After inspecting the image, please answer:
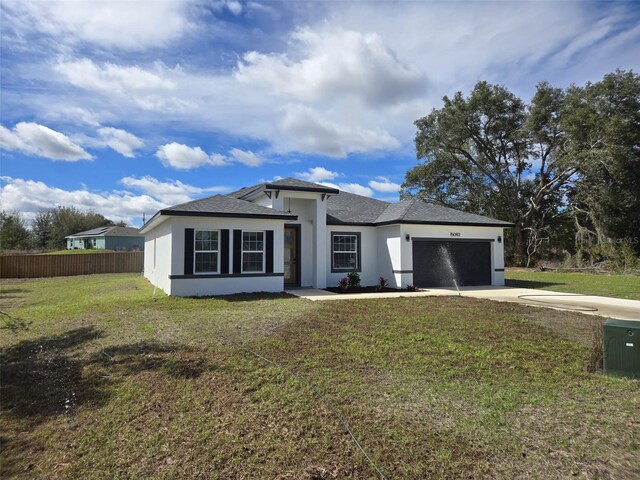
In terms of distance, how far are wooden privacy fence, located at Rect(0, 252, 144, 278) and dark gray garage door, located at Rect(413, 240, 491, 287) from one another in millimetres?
20690

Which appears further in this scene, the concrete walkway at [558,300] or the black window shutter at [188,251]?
the black window shutter at [188,251]

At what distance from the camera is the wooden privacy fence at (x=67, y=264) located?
24484mm

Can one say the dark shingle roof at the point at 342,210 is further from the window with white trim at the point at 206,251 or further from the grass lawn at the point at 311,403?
the grass lawn at the point at 311,403

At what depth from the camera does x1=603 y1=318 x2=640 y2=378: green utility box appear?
5219 mm

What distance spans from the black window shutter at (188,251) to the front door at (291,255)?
4.16 meters

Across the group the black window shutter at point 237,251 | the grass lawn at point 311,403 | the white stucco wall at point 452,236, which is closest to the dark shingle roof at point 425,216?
the white stucco wall at point 452,236

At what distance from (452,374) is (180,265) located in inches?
373

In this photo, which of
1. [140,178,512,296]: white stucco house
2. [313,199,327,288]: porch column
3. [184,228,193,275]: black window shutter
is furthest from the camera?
[313,199,327,288]: porch column

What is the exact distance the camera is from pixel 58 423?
13.6 ft

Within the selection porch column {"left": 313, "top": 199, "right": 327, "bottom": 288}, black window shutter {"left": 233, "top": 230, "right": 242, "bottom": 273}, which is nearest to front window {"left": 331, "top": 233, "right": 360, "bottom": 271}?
porch column {"left": 313, "top": 199, "right": 327, "bottom": 288}

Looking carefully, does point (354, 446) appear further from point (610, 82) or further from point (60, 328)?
A: point (610, 82)

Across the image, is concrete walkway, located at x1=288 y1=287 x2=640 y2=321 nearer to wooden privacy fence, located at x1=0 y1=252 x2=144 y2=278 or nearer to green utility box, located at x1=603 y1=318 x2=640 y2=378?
green utility box, located at x1=603 y1=318 x2=640 y2=378

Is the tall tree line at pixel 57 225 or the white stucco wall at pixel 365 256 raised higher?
the tall tree line at pixel 57 225

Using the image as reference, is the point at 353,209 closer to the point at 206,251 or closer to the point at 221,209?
the point at 221,209
